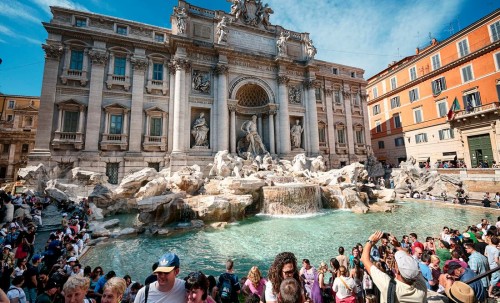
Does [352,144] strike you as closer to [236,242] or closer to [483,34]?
[483,34]

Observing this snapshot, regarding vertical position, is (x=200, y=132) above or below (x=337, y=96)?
below

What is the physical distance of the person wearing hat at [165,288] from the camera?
72.9 inches

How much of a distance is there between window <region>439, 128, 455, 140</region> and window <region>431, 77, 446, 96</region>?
137 inches

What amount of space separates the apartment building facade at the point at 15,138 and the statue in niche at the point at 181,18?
2344 centimetres

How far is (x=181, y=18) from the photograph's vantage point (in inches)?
638

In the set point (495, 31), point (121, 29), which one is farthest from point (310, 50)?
point (121, 29)

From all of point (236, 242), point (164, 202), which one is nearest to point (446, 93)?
point (236, 242)

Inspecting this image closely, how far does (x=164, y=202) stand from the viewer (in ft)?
31.6

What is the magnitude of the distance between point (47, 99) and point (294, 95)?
1824 centimetres

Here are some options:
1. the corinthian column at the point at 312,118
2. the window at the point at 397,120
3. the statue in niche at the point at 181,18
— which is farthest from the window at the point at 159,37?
the window at the point at 397,120

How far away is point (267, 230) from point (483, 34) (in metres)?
22.8

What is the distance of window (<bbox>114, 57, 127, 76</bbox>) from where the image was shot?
15.6 m

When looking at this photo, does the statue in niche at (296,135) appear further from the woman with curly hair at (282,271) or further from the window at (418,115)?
the woman with curly hair at (282,271)

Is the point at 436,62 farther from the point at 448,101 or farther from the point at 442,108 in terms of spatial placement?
the point at 442,108
